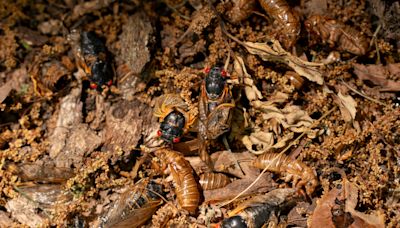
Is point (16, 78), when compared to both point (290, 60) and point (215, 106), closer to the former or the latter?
point (215, 106)

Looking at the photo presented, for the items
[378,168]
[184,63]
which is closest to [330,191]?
[378,168]

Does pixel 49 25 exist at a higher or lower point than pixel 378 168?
higher

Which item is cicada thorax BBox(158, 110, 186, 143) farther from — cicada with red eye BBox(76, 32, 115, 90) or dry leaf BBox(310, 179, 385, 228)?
dry leaf BBox(310, 179, 385, 228)

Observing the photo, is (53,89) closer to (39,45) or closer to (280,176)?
(39,45)

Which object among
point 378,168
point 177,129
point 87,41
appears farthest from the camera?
point 87,41

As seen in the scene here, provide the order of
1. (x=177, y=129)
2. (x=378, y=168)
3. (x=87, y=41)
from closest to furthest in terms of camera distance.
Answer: (x=378, y=168)
(x=177, y=129)
(x=87, y=41)

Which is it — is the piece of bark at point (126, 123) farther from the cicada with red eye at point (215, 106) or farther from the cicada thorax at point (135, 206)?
the cicada with red eye at point (215, 106)

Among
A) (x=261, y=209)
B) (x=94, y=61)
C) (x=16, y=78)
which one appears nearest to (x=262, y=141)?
(x=261, y=209)
